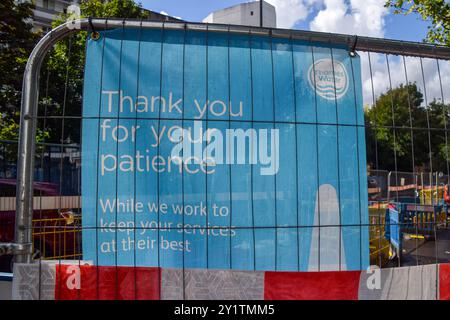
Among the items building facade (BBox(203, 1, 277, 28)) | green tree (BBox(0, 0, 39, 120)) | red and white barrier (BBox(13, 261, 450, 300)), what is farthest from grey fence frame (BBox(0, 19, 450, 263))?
green tree (BBox(0, 0, 39, 120))

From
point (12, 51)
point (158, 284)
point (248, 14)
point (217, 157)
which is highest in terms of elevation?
point (12, 51)

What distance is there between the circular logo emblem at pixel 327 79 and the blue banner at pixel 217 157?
2 cm

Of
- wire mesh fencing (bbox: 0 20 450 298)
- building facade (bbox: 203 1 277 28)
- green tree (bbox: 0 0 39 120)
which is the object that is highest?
green tree (bbox: 0 0 39 120)

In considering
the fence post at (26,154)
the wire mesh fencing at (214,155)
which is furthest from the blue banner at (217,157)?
the fence post at (26,154)

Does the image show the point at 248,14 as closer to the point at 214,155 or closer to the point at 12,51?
the point at 214,155

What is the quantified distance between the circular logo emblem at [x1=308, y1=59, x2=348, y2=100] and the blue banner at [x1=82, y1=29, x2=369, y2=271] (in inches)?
0.6

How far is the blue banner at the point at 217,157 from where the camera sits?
2543 millimetres

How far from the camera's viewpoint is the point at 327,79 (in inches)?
106

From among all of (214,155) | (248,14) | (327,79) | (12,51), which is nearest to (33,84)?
(214,155)

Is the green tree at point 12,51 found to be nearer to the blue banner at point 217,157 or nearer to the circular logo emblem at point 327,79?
the blue banner at point 217,157

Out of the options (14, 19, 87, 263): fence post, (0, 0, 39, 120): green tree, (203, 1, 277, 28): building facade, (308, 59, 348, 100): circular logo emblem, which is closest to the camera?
(14, 19, 87, 263): fence post

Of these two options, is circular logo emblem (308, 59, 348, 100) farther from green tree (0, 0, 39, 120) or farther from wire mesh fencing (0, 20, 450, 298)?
green tree (0, 0, 39, 120)

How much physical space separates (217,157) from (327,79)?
38.8 inches

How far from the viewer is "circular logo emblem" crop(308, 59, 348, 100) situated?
2682 mm
